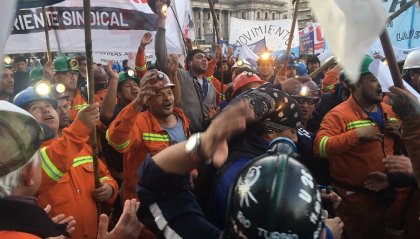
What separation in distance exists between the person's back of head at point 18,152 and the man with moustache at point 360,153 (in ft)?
7.73

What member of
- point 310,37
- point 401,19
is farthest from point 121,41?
point 310,37

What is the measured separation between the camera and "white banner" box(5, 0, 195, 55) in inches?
177

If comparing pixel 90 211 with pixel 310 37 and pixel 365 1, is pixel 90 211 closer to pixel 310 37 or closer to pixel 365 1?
pixel 365 1

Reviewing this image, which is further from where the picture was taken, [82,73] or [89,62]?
[82,73]

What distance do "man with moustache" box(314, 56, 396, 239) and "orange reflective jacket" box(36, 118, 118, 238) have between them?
177cm

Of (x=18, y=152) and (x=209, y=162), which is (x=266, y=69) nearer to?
(x=209, y=162)

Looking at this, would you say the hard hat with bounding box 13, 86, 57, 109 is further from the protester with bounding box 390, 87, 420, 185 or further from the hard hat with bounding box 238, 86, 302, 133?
the protester with bounding box 390, 87, 420, 185

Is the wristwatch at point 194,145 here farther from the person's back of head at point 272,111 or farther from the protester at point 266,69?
the protester at point 266,69

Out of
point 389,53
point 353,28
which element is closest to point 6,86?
point 389,53

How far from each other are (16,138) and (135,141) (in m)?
1.82

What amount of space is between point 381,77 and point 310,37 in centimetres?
1115

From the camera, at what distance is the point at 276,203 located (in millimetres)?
1163

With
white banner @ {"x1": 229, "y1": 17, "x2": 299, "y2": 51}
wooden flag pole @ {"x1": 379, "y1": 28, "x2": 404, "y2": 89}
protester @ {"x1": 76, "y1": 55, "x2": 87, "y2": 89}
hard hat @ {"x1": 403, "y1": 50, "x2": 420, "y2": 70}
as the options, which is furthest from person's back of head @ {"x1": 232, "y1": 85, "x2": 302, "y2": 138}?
white banner @ {"x1": 229, "y1": 17, "x2": 299, "y2": 51}

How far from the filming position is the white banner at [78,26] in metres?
4.50
